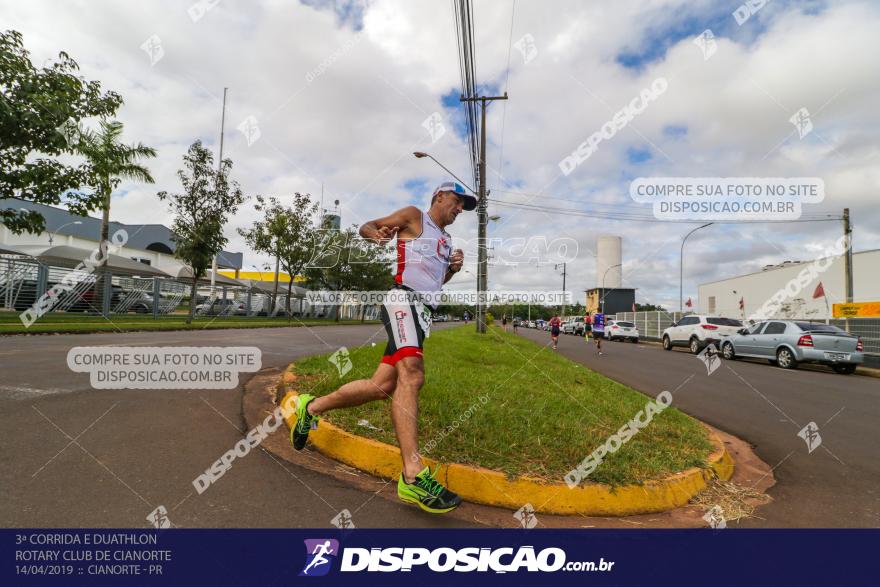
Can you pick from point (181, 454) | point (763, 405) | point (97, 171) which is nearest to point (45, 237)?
point (97, 171)

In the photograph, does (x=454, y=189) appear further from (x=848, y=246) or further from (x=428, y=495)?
(x=848, y=246)

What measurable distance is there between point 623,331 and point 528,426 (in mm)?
29781

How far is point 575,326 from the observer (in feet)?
144

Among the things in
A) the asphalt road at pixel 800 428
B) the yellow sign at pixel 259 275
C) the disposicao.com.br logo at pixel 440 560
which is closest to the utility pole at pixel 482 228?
the asphalt road at pixel 800 428

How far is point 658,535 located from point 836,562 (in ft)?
2.54

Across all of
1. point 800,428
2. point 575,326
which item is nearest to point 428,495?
point 800,428

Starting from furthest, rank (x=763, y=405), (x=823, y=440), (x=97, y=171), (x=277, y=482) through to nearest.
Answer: (x=97, y=171), (x=763, y=405), (x=823, y=440), (x=277, y=482)

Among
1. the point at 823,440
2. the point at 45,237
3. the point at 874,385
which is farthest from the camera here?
the point at 45,237

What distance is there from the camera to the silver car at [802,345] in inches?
467

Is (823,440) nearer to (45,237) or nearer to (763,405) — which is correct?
(763,405)

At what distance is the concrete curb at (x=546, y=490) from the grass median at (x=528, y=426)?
73mm

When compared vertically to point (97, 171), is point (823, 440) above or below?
below

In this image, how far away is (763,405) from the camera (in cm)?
→ 650

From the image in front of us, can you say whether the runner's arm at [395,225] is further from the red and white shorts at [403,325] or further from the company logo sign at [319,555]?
the company logo sign at [319,555]
